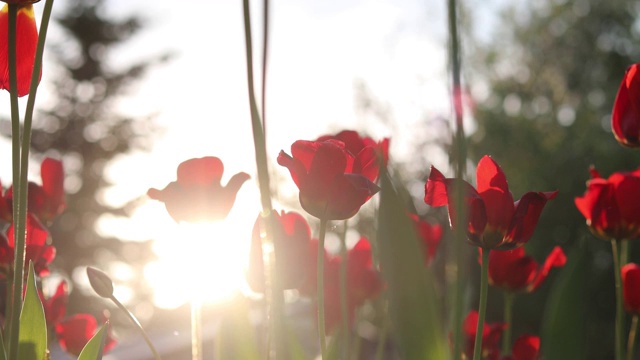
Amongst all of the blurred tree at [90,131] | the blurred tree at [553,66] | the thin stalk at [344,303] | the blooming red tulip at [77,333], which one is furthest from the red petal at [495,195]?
the blurred tree at [90,131]

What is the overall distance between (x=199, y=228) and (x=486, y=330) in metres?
0.35

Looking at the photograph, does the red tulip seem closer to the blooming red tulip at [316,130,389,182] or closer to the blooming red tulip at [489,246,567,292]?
the blooming red tulip at [489,246,567,292]

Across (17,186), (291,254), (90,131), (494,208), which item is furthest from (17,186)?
(90,131)

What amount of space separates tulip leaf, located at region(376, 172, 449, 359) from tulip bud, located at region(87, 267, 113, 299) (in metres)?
0.28

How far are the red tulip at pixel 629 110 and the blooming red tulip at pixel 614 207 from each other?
0.04 metres

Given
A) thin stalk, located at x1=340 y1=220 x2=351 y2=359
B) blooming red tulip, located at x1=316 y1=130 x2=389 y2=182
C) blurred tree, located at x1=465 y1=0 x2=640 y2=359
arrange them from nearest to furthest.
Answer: blooming red tulip, located at x1=316 y1=130 x2=389 y2=182, thin stalk, located at x1=340 y1=220 x2=351 y2=359, blurred tree, located at x1=465 y1=0 x2=640 y2=359

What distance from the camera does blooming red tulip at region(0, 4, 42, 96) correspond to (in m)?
0.55

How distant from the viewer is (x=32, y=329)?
54cm

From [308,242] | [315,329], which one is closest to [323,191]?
[308,242]

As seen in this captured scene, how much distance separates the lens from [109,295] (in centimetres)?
58

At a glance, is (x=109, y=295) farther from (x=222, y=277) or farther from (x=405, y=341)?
(x=405, y=341)

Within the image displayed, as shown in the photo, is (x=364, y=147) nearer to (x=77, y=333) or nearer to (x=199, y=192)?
(x=199, y=192)

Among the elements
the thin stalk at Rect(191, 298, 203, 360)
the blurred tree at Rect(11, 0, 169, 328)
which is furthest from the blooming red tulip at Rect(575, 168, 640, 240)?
the blurred tree at Rect(11, 0, 169, 328)

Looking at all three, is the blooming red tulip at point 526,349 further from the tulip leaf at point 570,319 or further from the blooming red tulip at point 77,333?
the blooming red tulip at point 77,333
